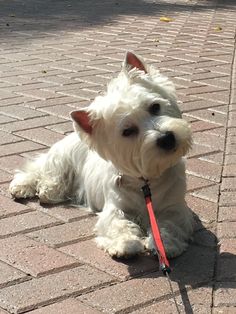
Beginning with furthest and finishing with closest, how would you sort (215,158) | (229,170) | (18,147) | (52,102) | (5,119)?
1. (52,102)
2. (5,119)
3. (18,147)
4. (215,158)
5. (229,170)

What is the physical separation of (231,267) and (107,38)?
7.09 metres

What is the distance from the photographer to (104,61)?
342 inches

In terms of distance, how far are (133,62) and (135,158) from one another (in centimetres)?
65

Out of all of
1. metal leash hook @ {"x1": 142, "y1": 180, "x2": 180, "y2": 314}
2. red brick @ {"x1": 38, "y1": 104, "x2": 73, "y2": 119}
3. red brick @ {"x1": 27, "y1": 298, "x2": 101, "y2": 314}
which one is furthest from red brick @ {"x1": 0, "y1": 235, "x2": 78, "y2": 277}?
red brick @ {"x1": 38, "y1": 104, "x2": 73, "y2": 119}

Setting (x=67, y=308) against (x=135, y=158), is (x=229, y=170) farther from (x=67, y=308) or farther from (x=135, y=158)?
(x=67, y=308)

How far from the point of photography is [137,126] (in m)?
3.72

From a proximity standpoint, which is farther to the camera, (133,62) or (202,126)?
(202,126)

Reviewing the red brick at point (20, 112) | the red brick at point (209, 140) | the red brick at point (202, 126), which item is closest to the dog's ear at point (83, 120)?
the red brick at point (209, 140)

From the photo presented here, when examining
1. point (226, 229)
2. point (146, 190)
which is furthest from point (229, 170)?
point (146, 190)

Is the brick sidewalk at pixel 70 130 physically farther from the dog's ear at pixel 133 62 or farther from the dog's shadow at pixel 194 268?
the dog's ear at pixel 133 62

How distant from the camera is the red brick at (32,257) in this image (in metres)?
3.77

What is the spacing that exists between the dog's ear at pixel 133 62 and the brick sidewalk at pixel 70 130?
103 centimetres

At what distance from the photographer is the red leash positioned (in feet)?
11.4

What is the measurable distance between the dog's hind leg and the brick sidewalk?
0.10 metres
